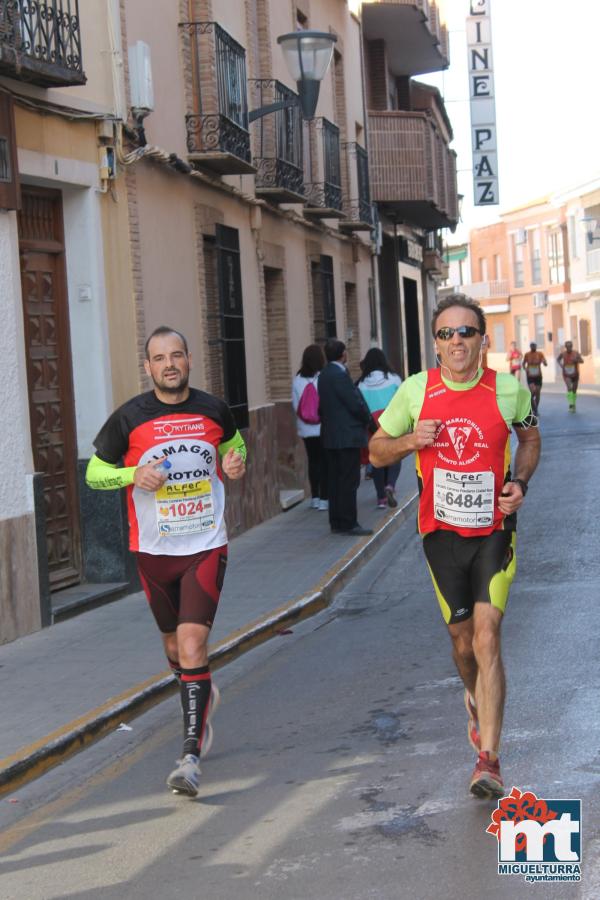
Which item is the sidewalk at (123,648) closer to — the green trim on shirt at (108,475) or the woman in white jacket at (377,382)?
the green trim on shirt at (108,475)

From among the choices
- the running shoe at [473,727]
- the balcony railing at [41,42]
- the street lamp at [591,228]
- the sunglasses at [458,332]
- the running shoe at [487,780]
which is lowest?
the running shoe at [487,780]

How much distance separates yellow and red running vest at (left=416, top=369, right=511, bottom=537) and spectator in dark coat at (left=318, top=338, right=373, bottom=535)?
Result: 9126mm

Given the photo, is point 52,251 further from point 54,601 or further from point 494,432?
point 494,432

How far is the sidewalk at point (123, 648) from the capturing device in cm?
728

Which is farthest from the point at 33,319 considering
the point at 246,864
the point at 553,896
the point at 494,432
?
the point at 553,896

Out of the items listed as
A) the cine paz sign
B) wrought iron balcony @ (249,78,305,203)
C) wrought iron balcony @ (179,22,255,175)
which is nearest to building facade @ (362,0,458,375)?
the cine paz sign

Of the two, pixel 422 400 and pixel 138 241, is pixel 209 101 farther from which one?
pixel 422 400

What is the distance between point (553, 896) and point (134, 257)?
900 centimetres

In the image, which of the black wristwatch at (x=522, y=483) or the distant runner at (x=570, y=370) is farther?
the distant runner at (x=570, y=370)

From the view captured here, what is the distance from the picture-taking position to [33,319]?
11.3m

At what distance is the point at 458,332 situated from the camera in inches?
229

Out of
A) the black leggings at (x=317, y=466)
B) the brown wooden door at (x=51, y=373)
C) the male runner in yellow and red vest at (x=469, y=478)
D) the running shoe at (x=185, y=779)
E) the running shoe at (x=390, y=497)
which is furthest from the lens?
the black leggings at (x=317, y=466)

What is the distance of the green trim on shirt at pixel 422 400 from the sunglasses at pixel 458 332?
0.53ft

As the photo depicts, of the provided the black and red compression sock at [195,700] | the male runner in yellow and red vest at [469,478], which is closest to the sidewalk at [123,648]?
the black and red compression sock at [195,700]
